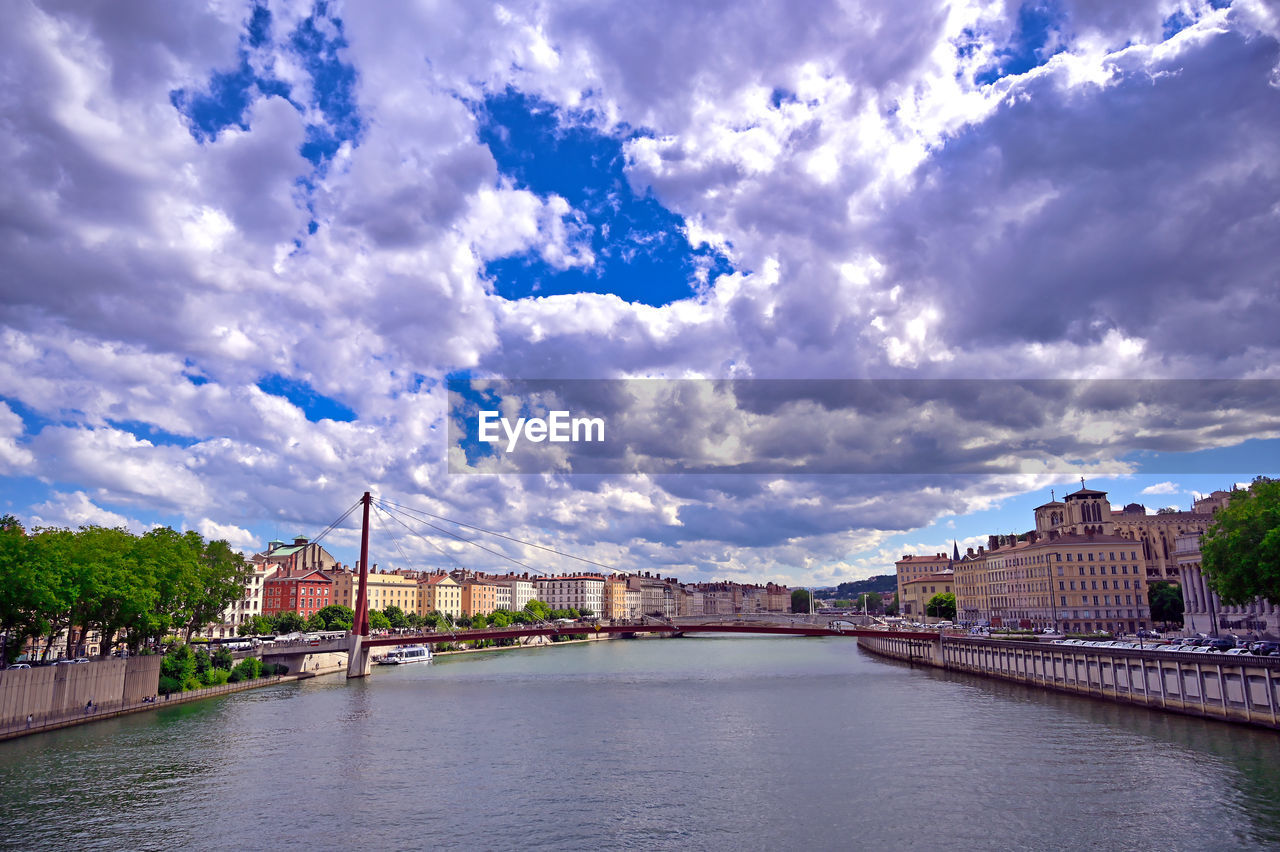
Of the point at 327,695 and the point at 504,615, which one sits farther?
the point at 504,615

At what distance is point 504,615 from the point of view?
128 metres

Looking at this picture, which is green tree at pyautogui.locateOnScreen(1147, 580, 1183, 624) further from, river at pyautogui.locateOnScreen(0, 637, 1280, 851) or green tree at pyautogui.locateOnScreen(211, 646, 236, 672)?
green tree at pyautogui.locateOnScreen(211, 646, 236, 672)

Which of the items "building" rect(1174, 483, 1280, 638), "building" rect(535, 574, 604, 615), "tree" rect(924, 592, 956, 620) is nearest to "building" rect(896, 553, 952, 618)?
"tree" rect(924, 592, 956, 620)

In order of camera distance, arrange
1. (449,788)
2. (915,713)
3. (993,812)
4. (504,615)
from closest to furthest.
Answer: (993,812)
(449,788)
(915,713)
(504,615)

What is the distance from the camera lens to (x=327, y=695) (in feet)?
171

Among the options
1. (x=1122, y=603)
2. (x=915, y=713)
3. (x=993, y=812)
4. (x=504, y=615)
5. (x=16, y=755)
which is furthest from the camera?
(x=504, y=615)

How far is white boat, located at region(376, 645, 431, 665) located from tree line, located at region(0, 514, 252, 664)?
2946 centimetres

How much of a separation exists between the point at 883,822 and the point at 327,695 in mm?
39907

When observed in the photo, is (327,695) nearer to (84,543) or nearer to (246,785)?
(84,543)

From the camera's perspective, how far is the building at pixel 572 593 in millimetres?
189500

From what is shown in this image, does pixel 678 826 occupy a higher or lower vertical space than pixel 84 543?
lower

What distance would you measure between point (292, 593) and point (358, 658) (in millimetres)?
50263

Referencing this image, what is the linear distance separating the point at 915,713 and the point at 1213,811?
62.8 ft

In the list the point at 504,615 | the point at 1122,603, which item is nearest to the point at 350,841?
the point at 1122,603
